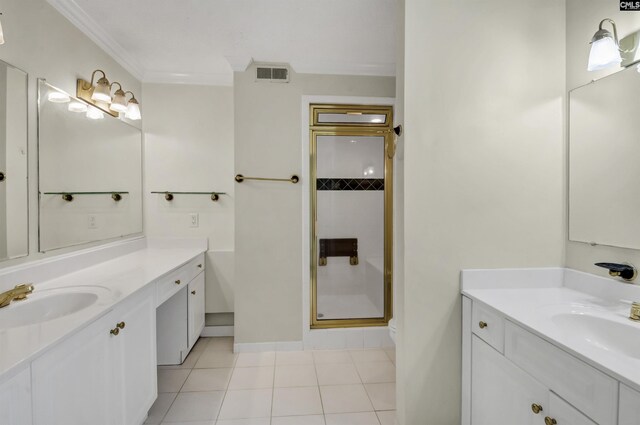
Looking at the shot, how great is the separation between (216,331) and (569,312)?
2653 mm

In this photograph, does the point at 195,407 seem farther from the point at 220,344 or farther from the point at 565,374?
the point at 565,374

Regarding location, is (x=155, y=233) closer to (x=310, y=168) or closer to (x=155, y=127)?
(x=155, y=127)

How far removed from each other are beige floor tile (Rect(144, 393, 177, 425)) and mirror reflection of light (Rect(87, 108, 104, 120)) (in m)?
1.96

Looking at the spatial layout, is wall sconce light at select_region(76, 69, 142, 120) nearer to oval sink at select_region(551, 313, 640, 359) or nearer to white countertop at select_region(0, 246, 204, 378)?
white countertop at select_region(0, 246, 204, 378)

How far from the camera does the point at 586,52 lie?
1341 mm

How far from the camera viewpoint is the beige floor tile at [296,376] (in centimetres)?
204

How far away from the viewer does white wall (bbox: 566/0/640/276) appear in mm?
1193

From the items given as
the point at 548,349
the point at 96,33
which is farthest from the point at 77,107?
the point at 548,349

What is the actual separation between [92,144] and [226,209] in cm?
111

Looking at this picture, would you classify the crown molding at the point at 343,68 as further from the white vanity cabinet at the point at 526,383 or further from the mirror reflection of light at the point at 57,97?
the white vanity cabinet at the point at 526,383

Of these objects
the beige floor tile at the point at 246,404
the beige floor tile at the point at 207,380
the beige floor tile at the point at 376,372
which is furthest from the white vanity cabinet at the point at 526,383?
the beige floor tile at the point at 207,380

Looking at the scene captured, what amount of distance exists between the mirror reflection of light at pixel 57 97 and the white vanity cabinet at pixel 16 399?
154 cm

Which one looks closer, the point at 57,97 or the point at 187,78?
the point at 57,97

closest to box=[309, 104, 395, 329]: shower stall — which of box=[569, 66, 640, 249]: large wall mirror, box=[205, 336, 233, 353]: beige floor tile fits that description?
box=[205, 336, 233, 353]: beige floor tile
